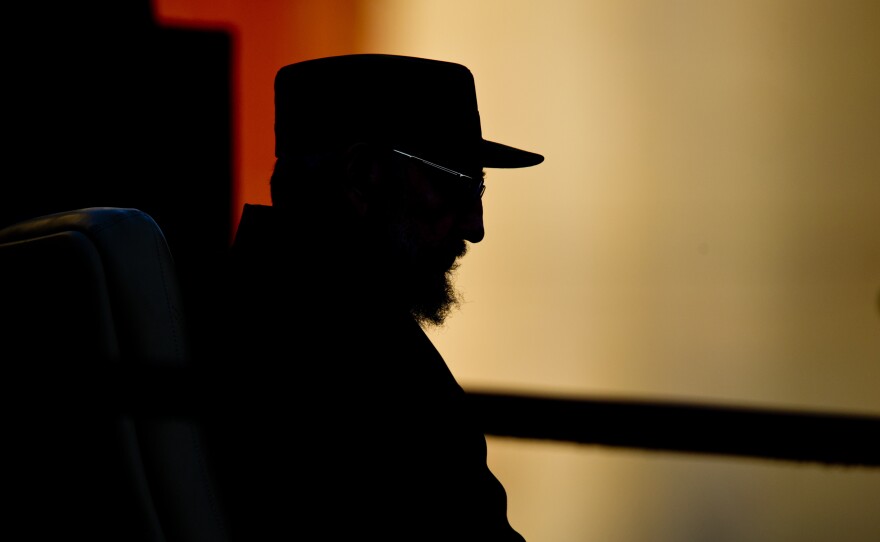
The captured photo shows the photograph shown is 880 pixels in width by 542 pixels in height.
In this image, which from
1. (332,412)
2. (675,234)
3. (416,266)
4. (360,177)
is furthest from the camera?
(675,234)

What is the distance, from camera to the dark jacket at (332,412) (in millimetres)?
938

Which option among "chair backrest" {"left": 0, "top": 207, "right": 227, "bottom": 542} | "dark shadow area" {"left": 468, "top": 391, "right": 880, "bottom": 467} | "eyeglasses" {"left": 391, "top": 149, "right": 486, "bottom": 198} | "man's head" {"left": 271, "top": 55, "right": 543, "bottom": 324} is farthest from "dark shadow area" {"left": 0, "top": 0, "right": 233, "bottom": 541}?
"dark shadow area" {"left": 468, "top": 391, "right": 880, "bottom": 467}

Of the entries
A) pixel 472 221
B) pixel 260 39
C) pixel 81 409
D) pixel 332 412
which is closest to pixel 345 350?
pixel 332 412

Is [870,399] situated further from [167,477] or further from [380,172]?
[167,477]

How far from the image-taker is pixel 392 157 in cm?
139

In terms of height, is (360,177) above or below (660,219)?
above

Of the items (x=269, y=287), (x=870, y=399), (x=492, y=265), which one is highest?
(x=269, y=287)

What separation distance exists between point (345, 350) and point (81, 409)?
329mm

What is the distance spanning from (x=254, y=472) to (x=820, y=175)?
5.32ft

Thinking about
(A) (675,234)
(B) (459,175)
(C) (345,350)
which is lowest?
(A) (675,234)

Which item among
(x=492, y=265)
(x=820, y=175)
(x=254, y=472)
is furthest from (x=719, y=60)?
(x=254, y=472)

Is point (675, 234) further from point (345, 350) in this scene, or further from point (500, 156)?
point (345, 350)

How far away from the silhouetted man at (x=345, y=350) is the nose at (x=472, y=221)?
122mm

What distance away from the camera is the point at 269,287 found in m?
1.04
